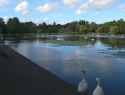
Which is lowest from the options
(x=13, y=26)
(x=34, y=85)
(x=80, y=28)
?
(x=34, y=85)

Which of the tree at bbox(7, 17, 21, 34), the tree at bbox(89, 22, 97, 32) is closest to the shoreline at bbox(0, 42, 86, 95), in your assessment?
the tree at bbox(89, 22, 97, 32)

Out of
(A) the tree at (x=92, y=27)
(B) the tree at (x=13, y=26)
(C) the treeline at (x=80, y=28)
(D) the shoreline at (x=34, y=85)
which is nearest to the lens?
(D) the shoreline at (x=34, y=85)

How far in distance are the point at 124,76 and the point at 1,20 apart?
482 feet

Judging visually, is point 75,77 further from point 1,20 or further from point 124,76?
point 1,20

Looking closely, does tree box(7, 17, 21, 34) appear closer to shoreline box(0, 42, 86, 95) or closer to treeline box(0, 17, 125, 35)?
treeline box(0, 17, 125, 35)

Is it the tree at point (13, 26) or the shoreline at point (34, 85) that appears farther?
the tree at point (13, 26)

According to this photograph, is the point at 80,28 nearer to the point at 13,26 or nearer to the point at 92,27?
the point at 92,27

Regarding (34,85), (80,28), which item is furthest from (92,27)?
(34,85)

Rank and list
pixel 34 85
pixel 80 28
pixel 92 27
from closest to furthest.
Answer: pixel 34 85 < pixel 80 28 < pixel 92 27

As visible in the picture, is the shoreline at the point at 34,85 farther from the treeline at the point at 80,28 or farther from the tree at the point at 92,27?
the tree at the point at 92,27

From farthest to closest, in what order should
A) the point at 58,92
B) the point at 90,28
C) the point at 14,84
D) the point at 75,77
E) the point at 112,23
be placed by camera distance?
the point at 90,28
the point at 112,23
the point at 75,77
the point at 14,84
the point at 58,92

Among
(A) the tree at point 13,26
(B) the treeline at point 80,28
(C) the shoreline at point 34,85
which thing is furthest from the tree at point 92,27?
(C) the shoreline at point 34,85

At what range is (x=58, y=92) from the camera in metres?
11.8

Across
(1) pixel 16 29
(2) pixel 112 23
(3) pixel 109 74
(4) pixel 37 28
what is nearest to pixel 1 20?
(1) pixel 16 29
